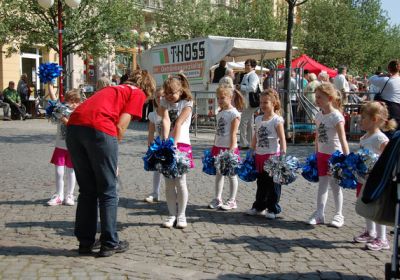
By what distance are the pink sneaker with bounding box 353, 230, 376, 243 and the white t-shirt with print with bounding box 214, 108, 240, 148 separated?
7.30 feet

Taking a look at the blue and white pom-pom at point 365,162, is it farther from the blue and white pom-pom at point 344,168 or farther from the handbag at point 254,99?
the handbag at point 254,99

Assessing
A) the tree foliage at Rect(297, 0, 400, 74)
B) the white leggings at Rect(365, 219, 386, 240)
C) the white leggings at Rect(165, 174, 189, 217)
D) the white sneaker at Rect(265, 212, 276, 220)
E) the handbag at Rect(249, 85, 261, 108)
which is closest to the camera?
the white leggings at Rect(365, 219, 386, 240)

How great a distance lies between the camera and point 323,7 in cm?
4225

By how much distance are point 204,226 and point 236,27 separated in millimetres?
34872

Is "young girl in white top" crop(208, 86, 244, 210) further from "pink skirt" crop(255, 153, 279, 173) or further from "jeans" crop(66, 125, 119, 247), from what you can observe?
A: "jeans" crop(66, 125, 119, 247)

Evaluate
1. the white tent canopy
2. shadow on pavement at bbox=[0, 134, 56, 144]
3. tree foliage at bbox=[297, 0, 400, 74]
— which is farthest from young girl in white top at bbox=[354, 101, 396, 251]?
tree foliage at bbox=[297, 0, 400, 74]

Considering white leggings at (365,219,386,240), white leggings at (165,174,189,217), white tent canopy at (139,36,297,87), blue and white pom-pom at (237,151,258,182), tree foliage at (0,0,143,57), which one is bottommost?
white leggings at (365,219,386,240)

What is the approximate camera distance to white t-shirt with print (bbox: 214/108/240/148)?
7.02 metres

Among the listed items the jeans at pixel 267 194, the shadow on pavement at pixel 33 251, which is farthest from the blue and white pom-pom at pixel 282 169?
the shadow on pavement at pixel 33 251

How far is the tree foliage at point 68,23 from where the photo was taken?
22.5m

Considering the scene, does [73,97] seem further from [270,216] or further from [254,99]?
[254,99]

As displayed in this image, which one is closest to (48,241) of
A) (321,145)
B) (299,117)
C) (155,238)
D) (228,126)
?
(155,238)

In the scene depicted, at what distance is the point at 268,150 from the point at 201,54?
11822 mm

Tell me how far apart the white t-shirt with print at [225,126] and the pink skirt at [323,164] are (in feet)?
4.35
